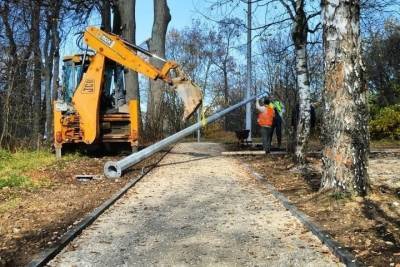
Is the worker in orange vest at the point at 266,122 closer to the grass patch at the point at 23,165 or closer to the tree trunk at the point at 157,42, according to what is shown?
the grass patch at the point at 23,165

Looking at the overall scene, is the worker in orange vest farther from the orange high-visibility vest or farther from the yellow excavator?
the yellow excavator

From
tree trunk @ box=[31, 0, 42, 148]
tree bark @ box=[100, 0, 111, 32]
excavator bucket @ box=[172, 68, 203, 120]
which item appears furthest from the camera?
tree trunk @ box=[31, 0, 42, 148]

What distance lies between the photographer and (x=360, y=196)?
9422 millimetres

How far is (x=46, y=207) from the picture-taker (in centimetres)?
997

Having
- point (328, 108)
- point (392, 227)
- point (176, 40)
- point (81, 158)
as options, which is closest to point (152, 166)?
point (81, 158)

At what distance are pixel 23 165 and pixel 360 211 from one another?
9602 millimetres

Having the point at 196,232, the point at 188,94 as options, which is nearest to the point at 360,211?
the point at 196,232

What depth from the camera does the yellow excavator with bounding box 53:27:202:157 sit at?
55.8 ft

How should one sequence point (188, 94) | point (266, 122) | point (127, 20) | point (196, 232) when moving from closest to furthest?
point (196, 232) < point (188, 94) < point (266, 122) < point (127, 20)

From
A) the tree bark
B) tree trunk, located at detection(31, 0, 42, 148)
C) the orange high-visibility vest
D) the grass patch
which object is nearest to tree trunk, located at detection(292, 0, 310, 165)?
the orange high-visibility vest

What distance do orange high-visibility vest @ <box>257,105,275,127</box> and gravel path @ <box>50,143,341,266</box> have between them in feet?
22.1

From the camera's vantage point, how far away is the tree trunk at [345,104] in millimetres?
9461

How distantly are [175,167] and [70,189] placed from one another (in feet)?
15.2

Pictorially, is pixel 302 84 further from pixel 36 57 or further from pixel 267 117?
pixel 36 57
